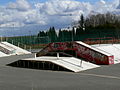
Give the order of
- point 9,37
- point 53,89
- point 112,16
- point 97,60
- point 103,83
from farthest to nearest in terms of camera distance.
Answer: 1. point 112,16
2. point 9,37
3. point 97,60
4. point 103,83
5. point 53,89

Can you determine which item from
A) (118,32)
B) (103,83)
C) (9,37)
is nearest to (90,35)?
(118,32)

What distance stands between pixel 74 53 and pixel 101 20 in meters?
98.2

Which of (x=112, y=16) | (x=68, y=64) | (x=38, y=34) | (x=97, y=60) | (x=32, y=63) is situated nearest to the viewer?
(x=68, y=64)

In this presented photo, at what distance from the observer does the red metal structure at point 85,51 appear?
21594 mm

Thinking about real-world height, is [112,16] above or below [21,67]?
above

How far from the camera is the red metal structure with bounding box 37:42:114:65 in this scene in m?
21.6

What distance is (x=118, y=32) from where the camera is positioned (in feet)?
189

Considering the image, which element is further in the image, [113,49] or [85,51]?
[113,49]

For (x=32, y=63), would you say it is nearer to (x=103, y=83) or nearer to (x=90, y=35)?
(x=103, y=83)

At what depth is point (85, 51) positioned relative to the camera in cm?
2267

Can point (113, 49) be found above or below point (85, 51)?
below

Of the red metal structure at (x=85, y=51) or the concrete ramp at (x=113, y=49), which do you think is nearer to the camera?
the red metal structure at (x=85, y=51)

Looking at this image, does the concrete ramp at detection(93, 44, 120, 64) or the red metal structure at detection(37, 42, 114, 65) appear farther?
the concrete ramp at detection(93, 44, 120, 64)

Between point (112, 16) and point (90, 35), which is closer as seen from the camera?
point (90, 35)
